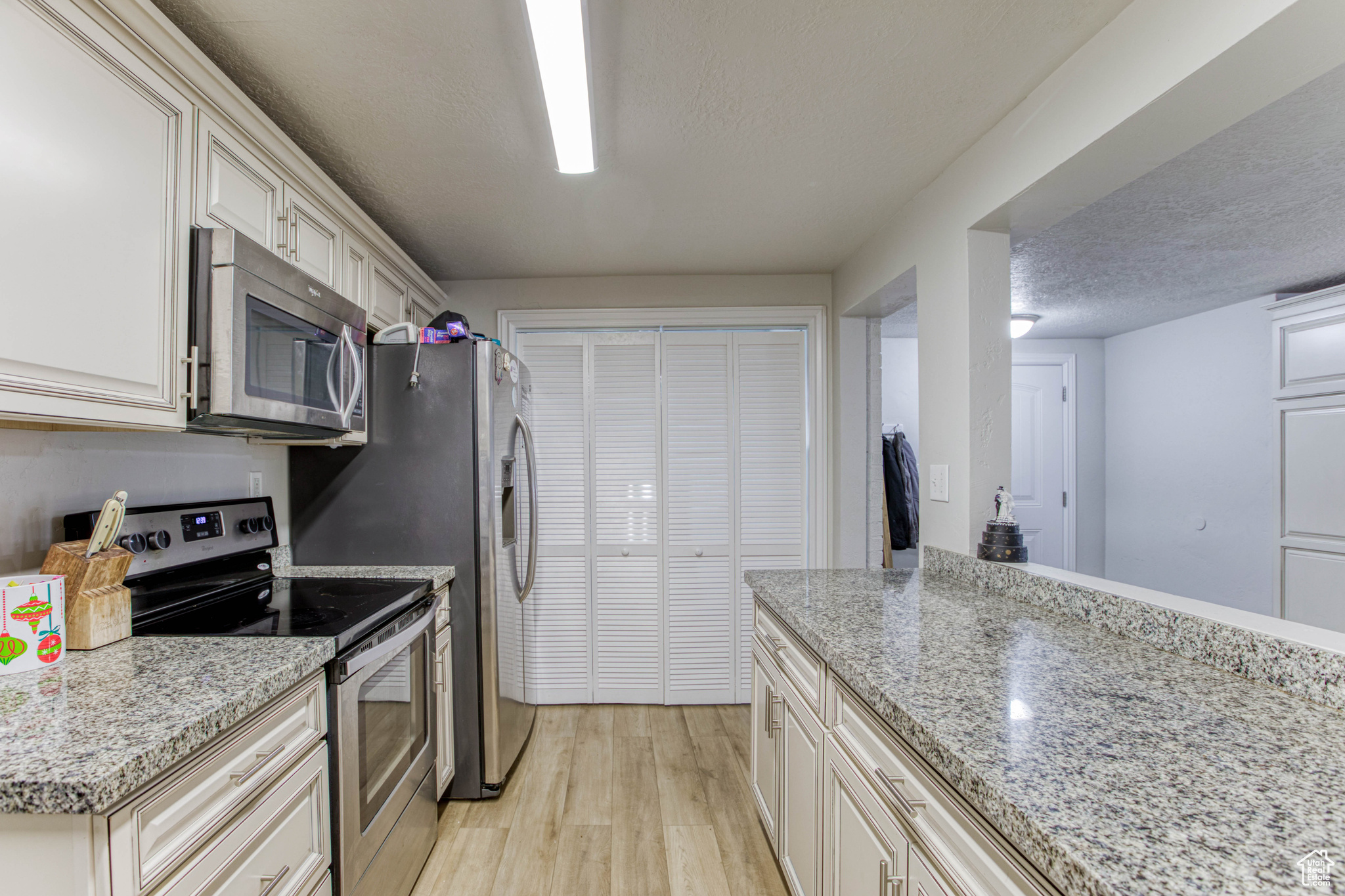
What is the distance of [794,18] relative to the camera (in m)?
1.28

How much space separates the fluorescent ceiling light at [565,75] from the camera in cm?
110

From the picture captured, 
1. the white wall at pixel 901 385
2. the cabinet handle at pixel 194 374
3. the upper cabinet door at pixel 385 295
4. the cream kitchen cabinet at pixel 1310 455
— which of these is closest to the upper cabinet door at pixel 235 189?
the cabinet handle at pixel 194 374

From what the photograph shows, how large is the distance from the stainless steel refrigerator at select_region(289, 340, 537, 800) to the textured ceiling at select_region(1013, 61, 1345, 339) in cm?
231

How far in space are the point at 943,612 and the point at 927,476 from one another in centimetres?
71

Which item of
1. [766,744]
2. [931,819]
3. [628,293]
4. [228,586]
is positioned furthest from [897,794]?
[628,293]

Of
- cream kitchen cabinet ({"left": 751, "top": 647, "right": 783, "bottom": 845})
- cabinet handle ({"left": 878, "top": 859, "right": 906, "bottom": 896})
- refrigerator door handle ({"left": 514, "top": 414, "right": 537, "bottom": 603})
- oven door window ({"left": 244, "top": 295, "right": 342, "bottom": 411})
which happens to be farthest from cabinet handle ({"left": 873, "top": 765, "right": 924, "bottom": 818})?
refrigerator door handle ({"left": 514, "top": 414, "right": 537, "bottom": 603})

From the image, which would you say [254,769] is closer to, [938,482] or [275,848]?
[275,848]

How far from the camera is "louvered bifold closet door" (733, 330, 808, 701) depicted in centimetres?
313

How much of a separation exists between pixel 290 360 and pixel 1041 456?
489 cm

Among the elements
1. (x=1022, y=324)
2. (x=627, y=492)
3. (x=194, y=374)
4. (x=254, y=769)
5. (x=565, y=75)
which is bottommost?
(x=254, y=769)

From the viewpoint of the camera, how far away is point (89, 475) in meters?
1.39

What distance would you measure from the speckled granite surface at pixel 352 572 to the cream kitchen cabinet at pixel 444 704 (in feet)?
0.35

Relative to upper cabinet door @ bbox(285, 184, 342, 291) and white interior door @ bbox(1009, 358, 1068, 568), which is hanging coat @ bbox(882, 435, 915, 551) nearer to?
white interior door @ bbox(1009, 358, 1068, 568)

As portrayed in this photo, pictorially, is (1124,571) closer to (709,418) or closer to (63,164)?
(709,418)
